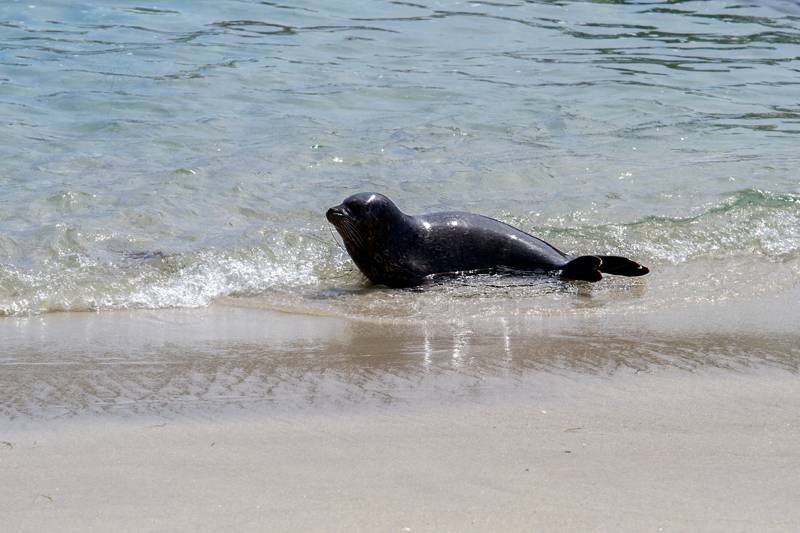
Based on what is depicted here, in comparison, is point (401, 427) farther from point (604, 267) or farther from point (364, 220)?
point (364, 220)

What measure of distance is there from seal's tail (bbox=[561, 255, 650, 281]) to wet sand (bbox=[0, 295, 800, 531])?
37.0 inches

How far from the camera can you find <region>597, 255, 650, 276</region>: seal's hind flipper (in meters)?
5.67

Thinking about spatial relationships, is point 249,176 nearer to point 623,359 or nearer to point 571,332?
point 571,332

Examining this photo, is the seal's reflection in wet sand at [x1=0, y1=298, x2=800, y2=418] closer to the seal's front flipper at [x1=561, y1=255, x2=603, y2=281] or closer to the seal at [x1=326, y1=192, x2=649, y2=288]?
the seal's front flipper at [x1=561, y1=255, x2=603, y2=281]

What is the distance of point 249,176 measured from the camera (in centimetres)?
771

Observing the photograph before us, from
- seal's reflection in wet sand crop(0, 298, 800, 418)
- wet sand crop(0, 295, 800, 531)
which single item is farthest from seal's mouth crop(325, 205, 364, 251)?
wet sand crop(0, 295, 800, 531)

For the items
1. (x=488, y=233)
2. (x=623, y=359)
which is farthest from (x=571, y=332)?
(x=488, y=233)

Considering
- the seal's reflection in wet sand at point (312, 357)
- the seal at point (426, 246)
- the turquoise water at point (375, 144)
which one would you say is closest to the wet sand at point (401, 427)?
the seal's reflection in wet sand at point (312, 357)

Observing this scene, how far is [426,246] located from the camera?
6.11 m

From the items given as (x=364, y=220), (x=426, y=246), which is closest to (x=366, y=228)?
(x=364, y=220)

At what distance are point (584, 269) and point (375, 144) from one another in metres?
3.36

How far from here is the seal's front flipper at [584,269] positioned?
18.7 feet

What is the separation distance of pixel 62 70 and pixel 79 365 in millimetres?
7441

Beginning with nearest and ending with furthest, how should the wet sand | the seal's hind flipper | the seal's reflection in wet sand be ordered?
the wet sand < the seal's reflection in wet sand < the seal's hind flipper
